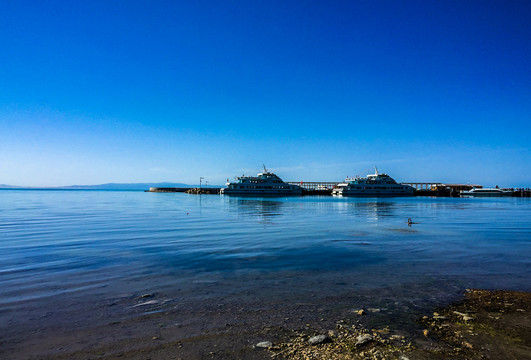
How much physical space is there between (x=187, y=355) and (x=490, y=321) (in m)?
6.02

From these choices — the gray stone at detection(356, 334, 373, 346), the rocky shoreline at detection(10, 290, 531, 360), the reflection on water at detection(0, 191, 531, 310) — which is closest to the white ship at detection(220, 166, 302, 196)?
the reflection on water at detection(0, 191, 531, 310)

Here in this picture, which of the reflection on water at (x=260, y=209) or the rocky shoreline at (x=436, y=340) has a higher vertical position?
the reflection on water at (x=260, y=209)

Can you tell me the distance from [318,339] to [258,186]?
332ft

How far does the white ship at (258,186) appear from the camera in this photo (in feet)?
349

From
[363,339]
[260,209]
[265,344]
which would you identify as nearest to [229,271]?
[265,344]

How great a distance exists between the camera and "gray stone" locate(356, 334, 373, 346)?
17.9 ft

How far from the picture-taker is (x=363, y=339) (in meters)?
5.57

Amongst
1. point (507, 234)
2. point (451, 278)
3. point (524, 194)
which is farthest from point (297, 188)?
point (451, 278)

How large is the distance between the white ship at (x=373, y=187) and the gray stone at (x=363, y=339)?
103 metres

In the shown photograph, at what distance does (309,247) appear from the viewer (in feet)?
51.8

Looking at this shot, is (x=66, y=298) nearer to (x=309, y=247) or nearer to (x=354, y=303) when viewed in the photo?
(x=354, y=303)

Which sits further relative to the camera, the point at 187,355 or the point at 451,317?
the point at 451,317

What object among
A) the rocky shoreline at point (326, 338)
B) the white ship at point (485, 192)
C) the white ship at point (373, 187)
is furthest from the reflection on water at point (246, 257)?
the white ship at point (485, 192)

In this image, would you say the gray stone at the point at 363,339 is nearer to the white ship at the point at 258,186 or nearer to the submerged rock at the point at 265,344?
the submerged rock at the point at 265,344
